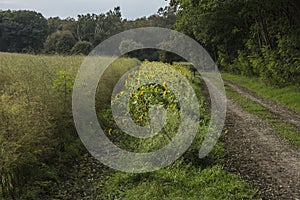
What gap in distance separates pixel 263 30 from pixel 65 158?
15525mm

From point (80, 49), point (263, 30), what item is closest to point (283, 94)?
point (263, 30)

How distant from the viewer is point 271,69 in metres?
15.1

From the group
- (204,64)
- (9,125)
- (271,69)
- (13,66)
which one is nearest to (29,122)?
(9,125)

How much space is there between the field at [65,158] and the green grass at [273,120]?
178cm

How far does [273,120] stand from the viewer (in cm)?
861

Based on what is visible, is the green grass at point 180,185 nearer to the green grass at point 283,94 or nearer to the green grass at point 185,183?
the green grass at point 185,183

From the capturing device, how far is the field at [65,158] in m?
4.47

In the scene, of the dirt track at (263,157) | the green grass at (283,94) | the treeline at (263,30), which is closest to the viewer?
the dirt track at (263,157)

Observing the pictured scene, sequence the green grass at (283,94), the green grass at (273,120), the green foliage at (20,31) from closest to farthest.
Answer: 1. the green grass at (273,120)
2. the green grass at (283,94)
3. the green foliage at (20,31)

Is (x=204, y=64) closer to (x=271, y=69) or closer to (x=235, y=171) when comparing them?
(x=271, y=69)

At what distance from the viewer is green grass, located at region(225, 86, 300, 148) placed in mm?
Answer: 6998

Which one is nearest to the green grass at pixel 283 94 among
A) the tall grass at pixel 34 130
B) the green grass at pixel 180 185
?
the green grass at pixel 180 185

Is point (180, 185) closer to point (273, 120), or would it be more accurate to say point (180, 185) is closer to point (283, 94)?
point (273, 120)

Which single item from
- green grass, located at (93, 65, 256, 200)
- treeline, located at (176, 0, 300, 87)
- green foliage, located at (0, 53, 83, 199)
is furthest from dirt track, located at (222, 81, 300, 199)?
treeline, located at (176, 0, 300, 87)
